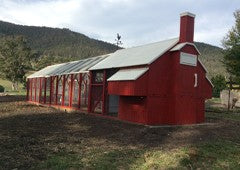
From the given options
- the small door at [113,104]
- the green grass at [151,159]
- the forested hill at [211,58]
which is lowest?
the green grass at [151,159]

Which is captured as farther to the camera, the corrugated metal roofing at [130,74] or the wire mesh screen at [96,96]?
the wire mesh screen at [96,96]

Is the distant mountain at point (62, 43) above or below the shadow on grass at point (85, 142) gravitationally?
above

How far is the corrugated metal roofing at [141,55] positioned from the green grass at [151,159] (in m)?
8.13

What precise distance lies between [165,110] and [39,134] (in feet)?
27.2

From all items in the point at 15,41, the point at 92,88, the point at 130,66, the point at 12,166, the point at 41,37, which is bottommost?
the point at 12,166

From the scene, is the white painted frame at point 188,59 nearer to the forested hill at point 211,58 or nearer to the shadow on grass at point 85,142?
the shadow on grass at point 85,142

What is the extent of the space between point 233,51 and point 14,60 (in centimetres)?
6148

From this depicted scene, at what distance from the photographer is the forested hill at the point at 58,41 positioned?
15312cm

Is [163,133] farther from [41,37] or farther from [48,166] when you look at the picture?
[41,37]

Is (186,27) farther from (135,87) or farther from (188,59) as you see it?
(135,87)

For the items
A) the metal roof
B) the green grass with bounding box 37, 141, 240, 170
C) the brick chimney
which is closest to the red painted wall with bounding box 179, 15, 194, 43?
the brick chimney

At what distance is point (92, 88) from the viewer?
2588 centimetres

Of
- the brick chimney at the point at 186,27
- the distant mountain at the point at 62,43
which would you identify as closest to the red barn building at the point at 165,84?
the brick chimney at the point at 186,27

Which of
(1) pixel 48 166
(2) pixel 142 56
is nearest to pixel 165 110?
(2) pixel 142 56
